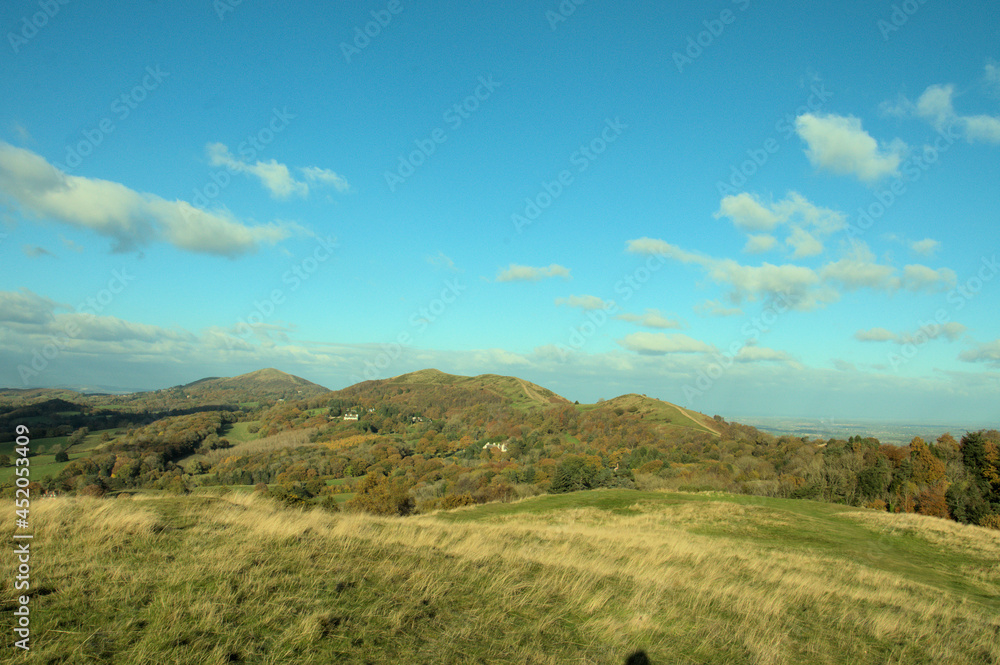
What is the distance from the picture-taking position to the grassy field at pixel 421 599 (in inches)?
198

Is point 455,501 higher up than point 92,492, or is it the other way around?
point 92,492

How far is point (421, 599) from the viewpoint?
6645 mm

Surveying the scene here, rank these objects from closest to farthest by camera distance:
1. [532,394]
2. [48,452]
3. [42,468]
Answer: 1. [42,468]
2. [48,452]
3. [532,394]

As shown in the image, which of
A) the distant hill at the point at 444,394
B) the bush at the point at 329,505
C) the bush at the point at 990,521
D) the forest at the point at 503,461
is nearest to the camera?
the bush at the point at 329,505

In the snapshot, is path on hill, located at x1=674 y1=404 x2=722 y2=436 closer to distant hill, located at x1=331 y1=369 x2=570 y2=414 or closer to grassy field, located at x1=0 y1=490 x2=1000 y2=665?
distant hill, located at x1=331 y1=369 x2=570 y2=414

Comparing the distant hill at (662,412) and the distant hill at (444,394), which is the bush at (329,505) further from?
the distant hill at (444,394)

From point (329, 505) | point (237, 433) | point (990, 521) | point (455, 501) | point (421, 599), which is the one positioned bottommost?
point (237, 433)

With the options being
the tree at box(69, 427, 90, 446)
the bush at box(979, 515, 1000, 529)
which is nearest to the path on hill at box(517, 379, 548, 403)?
the tree at box(69, 427, 90, 446)

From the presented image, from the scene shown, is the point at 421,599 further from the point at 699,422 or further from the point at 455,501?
the point at 699,422

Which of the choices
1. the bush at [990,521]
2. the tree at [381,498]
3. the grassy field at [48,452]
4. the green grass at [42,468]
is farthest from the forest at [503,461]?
the grassy field at [48,452]

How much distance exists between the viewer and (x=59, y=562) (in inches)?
249

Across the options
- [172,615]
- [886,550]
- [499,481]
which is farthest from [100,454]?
[886,550]

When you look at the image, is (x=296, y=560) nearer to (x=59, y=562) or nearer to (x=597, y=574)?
(x=59, y=562)

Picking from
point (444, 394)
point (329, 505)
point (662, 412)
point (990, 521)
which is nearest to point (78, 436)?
point (329, 505)
